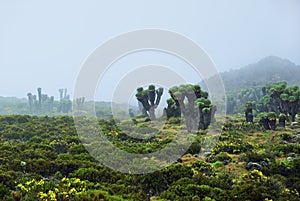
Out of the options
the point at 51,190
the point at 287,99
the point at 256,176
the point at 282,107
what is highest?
the point at 287,99

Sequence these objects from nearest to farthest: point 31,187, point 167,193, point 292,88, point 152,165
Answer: point 31,187 → point 167,193 → point 152,165 → point 292,88

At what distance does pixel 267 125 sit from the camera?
2469 cm

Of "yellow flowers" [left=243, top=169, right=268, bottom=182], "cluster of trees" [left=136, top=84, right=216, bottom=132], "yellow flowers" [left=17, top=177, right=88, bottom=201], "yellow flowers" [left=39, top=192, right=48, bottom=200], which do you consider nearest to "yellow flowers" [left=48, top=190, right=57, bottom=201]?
"yellow flowers" [left=17, top=177, right=88, bottom=201]

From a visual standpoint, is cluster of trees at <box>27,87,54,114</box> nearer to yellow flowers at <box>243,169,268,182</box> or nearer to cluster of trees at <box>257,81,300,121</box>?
cluster of trees at <box>257,81,300,121</box>

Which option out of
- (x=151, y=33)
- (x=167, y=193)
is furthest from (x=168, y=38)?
(x=167, y=193)

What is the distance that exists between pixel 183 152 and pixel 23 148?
8.65 meters

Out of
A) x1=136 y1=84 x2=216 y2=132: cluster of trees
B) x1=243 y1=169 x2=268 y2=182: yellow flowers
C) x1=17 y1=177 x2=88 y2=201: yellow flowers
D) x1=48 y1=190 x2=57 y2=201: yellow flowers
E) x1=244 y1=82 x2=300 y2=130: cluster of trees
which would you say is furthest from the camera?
x1=136 y1=84 x2=216 y2=132: cluster of trees

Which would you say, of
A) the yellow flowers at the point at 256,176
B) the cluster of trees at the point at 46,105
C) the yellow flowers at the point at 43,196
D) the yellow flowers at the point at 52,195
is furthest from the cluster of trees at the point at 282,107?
the cluster of trees at the point at 46,105

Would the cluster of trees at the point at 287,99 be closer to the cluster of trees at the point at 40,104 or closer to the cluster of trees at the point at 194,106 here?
the cluster of trees at the point at 194,106

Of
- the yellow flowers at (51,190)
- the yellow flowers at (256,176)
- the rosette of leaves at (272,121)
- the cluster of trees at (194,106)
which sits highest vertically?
the cluster of trees at (194,106)

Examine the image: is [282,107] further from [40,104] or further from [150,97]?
[40,104]

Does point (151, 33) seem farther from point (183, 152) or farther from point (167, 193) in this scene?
point (167, 193)

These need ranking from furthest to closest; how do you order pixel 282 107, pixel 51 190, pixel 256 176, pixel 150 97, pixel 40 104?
pixel 40 104, pixel 150 97, pixel 282 107, pixel 256 176, pixel 51 190

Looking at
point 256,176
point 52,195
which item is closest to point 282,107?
point 256,176
